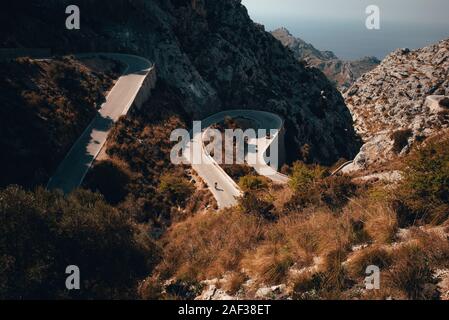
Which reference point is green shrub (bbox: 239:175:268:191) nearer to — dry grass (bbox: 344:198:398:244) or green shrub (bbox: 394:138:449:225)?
dry grass (bbox: 344:198:398:244)

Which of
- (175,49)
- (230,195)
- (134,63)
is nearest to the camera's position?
(230,195)

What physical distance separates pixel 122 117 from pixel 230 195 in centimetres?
1854

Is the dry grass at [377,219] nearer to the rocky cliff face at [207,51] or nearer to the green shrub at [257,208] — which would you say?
the green shrub at [257,208]

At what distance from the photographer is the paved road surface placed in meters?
32.5

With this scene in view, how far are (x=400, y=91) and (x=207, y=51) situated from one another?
5178cm

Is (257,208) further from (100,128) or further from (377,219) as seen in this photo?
(100,128)

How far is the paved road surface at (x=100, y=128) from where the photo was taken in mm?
32456

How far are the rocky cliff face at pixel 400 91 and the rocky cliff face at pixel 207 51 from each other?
23.0 ft

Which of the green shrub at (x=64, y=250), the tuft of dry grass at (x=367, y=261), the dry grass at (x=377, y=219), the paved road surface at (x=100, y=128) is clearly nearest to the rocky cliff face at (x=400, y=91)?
the paved road surface at (x=100, y=128)

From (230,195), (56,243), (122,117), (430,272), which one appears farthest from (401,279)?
(122,117)

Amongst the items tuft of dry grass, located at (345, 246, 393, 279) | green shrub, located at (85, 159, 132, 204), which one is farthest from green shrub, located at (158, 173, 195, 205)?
tuft of dry grass, located at (345, 246, 393, 279)

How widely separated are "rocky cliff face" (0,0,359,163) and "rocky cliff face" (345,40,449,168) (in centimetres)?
701

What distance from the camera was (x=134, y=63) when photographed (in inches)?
2245

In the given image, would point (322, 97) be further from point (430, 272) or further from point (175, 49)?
point (430, 272)
